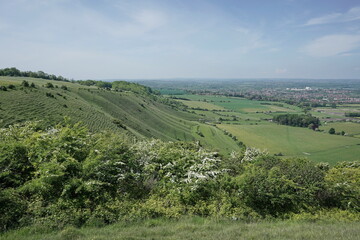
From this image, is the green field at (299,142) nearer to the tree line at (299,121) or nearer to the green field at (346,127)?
the tree line at (299,121)

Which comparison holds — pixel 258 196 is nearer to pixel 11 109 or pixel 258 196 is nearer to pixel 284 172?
pixel 284 172

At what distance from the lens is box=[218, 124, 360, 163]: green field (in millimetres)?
A: 65812

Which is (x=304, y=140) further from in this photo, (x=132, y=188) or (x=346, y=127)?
(x=132, y=188)

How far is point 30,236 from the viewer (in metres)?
6.30

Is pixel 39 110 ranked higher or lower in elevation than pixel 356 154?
higher

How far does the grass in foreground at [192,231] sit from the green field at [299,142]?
213 feet

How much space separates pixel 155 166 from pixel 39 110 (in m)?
30.4

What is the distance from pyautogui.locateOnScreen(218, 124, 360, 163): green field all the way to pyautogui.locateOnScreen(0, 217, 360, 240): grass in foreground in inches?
2558

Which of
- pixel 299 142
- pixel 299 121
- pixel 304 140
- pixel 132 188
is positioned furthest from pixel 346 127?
pixel 132 188

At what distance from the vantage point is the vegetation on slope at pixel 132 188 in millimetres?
7711

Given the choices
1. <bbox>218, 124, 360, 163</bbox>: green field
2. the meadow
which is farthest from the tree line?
<bbox>218, 124, 360, 163</bbox>: green field

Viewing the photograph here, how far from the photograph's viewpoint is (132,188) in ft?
31.8

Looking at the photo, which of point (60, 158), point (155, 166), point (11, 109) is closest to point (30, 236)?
point (60, 158)

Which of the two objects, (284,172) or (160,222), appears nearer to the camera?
(160,222)
